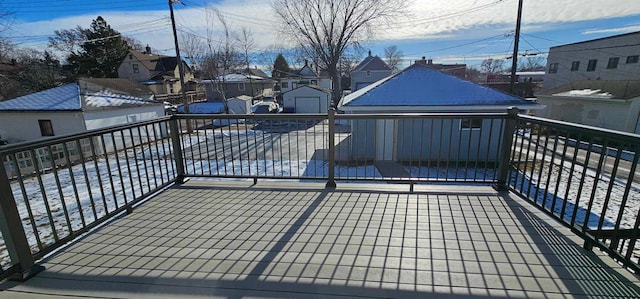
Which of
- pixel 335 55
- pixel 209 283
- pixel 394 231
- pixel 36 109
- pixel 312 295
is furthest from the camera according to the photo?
pixel 335 55

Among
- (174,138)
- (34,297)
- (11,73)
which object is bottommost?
(34,297)

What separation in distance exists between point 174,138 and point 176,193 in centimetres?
68

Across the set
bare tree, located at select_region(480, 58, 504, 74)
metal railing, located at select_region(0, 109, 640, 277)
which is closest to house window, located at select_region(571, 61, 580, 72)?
metal railing, located at select_region(0, 109, 640, 277)

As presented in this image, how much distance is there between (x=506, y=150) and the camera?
2883mm

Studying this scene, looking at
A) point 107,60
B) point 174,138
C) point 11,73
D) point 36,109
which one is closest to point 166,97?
point 107,60

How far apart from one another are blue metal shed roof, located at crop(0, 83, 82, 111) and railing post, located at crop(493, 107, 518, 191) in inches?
557

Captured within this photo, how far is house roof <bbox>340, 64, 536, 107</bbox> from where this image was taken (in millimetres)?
8102

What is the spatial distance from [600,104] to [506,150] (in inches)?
660

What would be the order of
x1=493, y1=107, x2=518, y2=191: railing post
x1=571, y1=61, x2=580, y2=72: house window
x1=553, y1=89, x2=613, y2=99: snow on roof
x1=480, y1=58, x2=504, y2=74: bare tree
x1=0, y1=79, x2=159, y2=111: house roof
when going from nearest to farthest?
x1=493, y1=107, x2=518, y2=191: railing post < x1=0, y1=79, x2=159, y2=111: house roof < x1=553, y1=89, x2=613, y2=99: snow on roof < x1=571, y1=61, x2=580, y2=72: house window < x1=480, y1=58, x2=504, y2=74: bare tree

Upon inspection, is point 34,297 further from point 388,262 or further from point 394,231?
point 394,231

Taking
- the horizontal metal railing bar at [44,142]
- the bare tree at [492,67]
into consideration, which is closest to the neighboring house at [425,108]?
the horizontal metal railing bar at [44,142]

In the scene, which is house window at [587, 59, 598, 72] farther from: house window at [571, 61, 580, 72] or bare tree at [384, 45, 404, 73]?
bare tree at [384, 45, 404, 73]

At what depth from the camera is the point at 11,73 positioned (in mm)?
19156

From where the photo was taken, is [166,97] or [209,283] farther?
[166,97]
